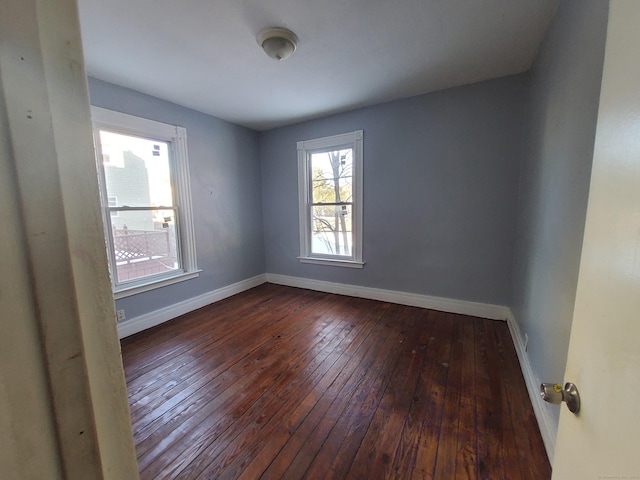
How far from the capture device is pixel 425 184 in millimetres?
3029

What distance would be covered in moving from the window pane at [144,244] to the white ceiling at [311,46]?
1.30 m


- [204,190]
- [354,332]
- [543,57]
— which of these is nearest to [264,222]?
[204,190]

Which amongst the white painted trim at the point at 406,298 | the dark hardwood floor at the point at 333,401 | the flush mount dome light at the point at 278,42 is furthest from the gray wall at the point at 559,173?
the flush mount dome light at the point at 278,42

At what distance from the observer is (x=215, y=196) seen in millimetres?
3541

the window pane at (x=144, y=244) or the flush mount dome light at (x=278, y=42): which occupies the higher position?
the flush mount dome light at (x=278, y=42)

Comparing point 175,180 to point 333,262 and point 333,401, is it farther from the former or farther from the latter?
point 333,401

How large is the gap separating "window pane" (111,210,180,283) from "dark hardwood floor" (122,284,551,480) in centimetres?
66

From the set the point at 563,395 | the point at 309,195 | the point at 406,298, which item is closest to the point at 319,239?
the point at 309,195

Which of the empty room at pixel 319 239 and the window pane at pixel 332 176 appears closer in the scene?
the empty room at pixel 319 239

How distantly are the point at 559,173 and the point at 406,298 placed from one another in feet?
6.96

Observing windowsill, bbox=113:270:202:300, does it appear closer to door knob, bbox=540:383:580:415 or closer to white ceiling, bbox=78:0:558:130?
white ceiling, bbox=78:0:558:130

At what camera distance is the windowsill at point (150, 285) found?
8.57 ft

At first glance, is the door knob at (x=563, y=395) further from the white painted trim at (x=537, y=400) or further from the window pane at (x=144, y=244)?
the window pane at (x=144, y=244)

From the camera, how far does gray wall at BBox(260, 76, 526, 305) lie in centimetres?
265
